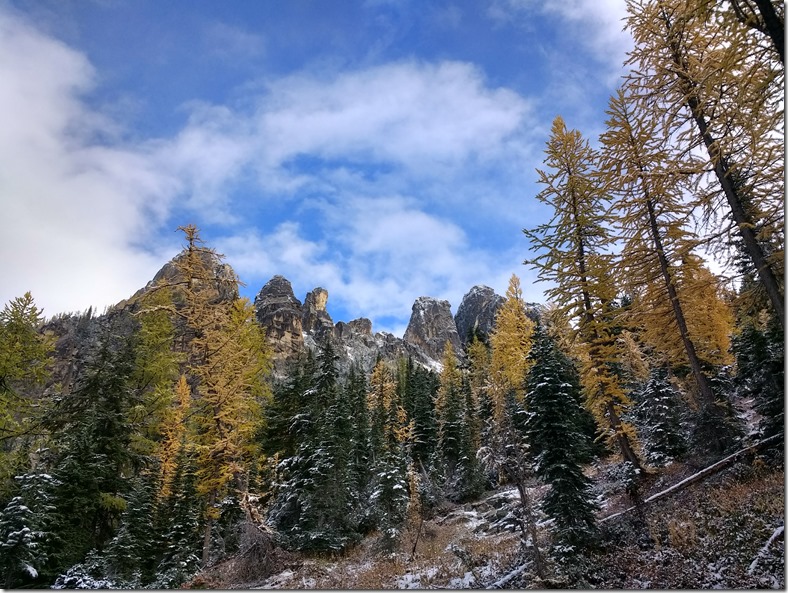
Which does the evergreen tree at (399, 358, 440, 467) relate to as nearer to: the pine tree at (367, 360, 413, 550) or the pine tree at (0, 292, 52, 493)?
the pine tree at (367, 360, 413, 550)

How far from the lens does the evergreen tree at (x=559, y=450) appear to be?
10.7m

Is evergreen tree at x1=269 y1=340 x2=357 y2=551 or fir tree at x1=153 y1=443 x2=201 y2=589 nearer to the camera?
fir tree at x1=153 y1=443 x2=201 y2=589

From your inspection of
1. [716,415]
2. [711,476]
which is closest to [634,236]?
[716,415]

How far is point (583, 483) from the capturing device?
36.1 feet

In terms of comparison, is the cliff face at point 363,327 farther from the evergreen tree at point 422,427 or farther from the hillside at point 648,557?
the hillside at point 648,557

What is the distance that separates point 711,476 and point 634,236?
7.52 m

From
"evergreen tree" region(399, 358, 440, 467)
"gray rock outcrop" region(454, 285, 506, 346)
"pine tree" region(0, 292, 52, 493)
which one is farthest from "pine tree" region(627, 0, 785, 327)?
"gray rock outcrop" region(454, 285, 506, 346)

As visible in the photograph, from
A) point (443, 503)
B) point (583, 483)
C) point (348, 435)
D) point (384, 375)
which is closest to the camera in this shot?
point (583, 483)

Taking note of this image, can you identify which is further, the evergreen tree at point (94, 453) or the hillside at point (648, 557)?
the evergreen tree at point (94, 453)

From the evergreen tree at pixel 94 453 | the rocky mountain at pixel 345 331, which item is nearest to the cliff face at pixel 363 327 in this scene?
the rocky mountain at pixel 345 331

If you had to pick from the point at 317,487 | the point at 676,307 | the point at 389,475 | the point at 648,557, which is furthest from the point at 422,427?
the point at 648,557

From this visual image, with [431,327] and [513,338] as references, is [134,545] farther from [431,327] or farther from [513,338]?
[431,327]

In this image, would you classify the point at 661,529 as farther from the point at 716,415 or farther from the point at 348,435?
the point at 348,435

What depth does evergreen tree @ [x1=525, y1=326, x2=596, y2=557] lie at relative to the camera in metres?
10.7
